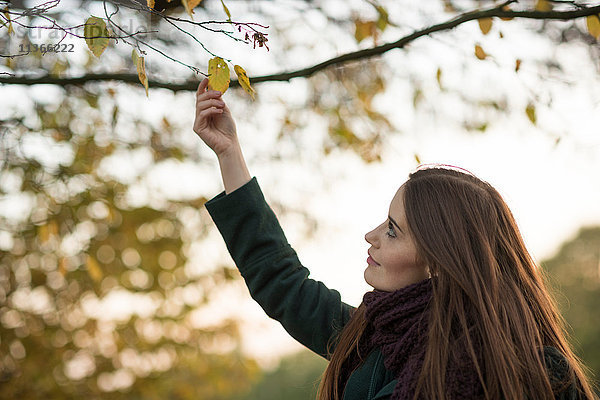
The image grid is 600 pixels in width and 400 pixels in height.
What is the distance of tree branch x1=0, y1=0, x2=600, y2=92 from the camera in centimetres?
194

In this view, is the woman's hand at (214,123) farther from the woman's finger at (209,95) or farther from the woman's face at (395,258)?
the woman's face at (395,258)

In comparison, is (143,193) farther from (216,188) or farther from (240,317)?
(240,317)

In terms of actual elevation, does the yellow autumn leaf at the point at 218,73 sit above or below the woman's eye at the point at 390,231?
above

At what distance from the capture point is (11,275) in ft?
14.9

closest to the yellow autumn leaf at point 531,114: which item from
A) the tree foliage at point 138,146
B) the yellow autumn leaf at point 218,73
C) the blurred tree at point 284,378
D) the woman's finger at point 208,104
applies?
the tree foliage at point 138,146

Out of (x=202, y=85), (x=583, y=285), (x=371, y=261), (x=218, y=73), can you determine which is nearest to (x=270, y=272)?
(x=371, y=261)

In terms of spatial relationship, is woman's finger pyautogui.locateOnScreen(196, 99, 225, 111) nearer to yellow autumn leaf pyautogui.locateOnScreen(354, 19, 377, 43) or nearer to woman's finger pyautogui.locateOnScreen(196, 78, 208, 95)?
woman's finger pyautogui.locateOnScreen(196, 78, 208, 95)

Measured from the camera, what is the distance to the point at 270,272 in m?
2.02

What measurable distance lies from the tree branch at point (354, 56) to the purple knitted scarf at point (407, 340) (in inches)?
32.5

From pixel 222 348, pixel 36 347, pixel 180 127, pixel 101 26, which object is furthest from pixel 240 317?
pixel 101 26

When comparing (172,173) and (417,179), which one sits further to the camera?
(172,173)

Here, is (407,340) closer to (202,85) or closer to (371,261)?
(371,261)

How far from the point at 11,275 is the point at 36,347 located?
631 millimetres

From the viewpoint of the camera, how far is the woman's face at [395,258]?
175 cm
